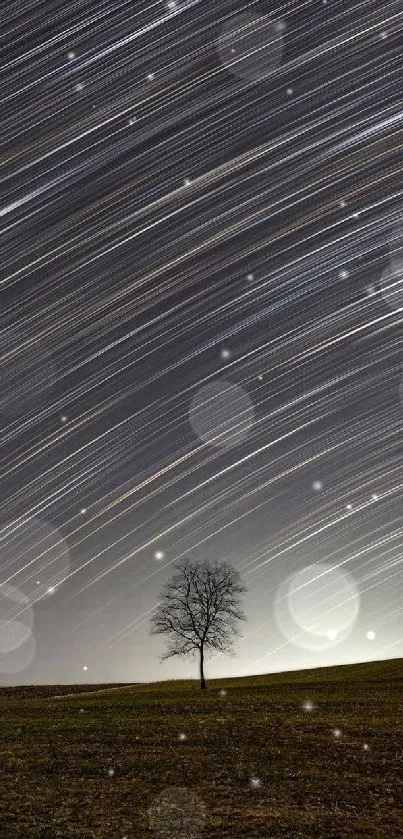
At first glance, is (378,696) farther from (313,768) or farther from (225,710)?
(313,768)

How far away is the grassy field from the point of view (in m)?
12.7

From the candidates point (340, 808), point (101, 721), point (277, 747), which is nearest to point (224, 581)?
point (101, 721)

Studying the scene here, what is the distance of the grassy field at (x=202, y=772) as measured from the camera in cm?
1269

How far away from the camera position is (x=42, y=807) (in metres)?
13.3

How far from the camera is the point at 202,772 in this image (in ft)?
52.9

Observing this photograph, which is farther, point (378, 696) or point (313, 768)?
point (378, 696)

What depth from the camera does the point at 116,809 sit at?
13.4m

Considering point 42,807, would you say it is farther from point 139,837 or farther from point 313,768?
point 313,768

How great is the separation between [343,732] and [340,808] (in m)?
7.52

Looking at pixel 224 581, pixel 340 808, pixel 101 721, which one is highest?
pixel 224 581

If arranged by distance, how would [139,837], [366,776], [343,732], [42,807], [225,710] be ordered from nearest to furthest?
[139,837], [42,807], [366,776], [343,732], [225,710]

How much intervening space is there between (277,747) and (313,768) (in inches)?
85.5

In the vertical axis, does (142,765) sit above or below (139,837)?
above

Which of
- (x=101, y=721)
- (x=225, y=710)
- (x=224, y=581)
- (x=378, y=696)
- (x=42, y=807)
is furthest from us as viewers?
(x=224, y=581)
